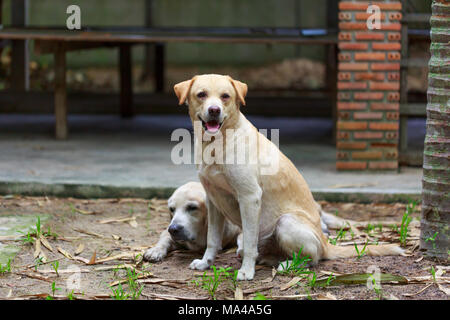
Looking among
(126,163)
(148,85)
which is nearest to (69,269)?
(126,163)

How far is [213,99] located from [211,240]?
Answer: 96 centimetres

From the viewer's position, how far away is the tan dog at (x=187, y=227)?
470 centimetres

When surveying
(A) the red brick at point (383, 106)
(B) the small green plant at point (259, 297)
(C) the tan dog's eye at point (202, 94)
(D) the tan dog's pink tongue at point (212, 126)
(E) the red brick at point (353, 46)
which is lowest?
(B) the small green plant at point (259, 297)

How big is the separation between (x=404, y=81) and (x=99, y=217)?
336cm

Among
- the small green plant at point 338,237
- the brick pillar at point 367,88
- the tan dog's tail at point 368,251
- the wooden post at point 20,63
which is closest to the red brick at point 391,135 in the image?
the brick pillar at point 367,88

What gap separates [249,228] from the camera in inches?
167

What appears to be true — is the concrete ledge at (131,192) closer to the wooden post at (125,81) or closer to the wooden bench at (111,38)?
the wooden bench at (111,38)

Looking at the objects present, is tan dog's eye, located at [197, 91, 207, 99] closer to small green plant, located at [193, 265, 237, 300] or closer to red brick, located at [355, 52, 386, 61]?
small green plant, located at [193, 265, 237, 300]

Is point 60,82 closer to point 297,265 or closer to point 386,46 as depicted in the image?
point 386,46

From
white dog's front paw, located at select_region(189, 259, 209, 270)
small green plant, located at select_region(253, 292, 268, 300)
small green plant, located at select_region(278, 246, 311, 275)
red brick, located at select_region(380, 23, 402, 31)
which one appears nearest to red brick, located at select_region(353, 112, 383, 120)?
red brick, located at select_region(380, 23, 402, 31)

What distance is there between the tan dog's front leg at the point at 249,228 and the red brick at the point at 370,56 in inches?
124

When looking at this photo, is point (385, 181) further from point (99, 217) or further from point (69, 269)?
point (69, 269)

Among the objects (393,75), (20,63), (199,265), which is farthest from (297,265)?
(20,63)
